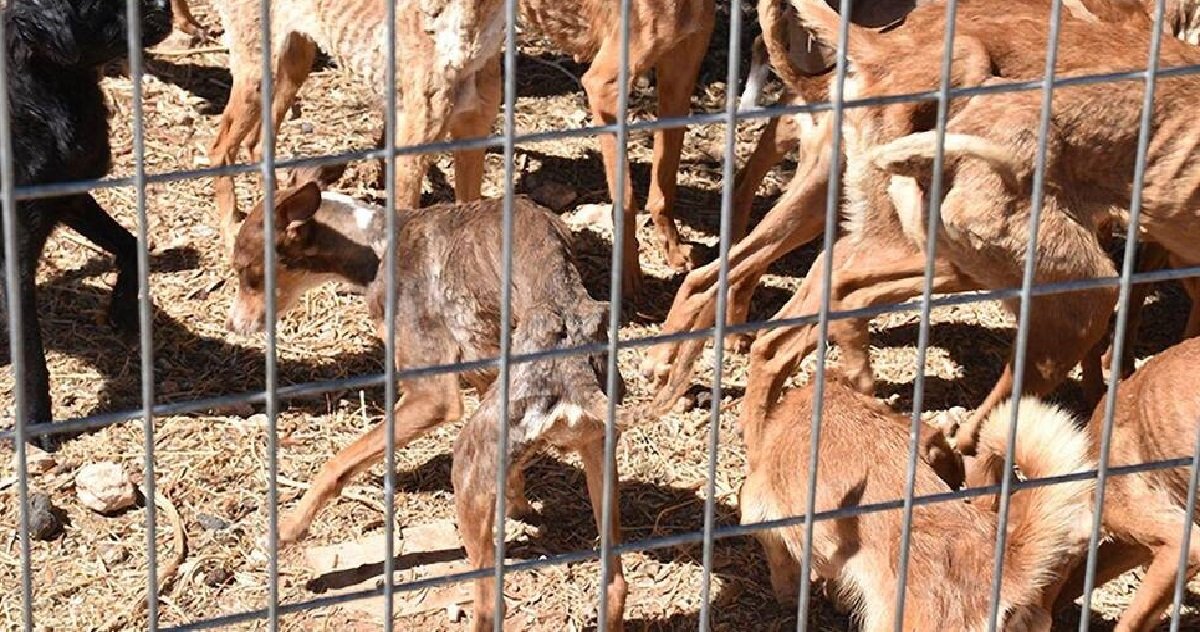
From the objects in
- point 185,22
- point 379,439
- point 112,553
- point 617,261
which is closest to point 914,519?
point 379,439

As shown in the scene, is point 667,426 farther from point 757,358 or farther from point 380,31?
point 380,31

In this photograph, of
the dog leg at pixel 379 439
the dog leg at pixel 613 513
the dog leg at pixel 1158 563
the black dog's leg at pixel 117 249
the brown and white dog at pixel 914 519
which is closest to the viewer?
the brown and white dog at pixel 914 519

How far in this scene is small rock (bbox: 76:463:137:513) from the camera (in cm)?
560

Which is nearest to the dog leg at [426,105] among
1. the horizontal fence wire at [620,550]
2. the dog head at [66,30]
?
the dog head at [66,30]

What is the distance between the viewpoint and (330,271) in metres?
5.73

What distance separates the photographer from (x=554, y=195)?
785 centimetres

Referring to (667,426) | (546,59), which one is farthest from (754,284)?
(546,59)

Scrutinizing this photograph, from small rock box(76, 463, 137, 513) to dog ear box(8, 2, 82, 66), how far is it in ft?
4.16

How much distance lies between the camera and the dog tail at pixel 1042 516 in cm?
421

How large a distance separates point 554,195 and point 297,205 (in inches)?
102

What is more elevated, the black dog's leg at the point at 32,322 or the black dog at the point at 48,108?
the black dog at the point at 48,108

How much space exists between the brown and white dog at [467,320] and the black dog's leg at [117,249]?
851mm

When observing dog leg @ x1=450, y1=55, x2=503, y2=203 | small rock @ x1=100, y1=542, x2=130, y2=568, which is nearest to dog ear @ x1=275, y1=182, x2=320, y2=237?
small rock @ x1=100, y1=542, x2=130, y2=568

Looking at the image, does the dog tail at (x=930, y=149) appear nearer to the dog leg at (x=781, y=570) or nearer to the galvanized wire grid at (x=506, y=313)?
the galvanized wire grid at (x=506, y=313)
